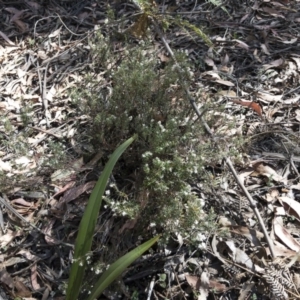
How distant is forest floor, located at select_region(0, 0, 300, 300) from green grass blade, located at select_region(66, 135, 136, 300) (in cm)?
20

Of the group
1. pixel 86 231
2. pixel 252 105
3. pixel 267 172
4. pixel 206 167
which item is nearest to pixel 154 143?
pixel 206 167

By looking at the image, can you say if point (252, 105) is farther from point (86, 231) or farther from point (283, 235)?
point (86, 231)

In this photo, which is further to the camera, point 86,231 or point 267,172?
point 267,172

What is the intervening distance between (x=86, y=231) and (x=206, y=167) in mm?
783

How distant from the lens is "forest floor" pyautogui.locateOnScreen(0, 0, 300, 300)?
1903 millimetres

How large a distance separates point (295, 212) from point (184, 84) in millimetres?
740

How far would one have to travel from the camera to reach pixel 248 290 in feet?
6.06

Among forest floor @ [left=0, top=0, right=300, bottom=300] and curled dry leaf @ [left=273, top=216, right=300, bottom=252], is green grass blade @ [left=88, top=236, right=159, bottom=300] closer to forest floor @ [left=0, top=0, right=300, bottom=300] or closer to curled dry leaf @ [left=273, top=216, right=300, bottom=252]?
forest floor @ [left=0, top=0, right=300, bottom=300]

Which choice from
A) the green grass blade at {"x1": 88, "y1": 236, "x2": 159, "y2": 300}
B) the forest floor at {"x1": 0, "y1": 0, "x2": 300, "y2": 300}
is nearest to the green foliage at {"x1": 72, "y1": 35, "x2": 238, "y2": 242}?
the forest floor at {"x1": 0, "y1": 0, "x2": 300, "y2": 300}

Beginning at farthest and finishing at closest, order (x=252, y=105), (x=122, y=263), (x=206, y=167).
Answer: (x=252, y=105)
(x=206, y=167)
(x=122, y=263)

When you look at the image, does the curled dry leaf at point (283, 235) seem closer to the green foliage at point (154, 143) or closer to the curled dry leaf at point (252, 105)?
the green foliage at point (154, 143)

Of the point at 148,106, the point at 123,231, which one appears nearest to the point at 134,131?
the point at 148,106

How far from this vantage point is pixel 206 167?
224 cm

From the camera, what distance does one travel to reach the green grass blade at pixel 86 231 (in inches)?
64.4
